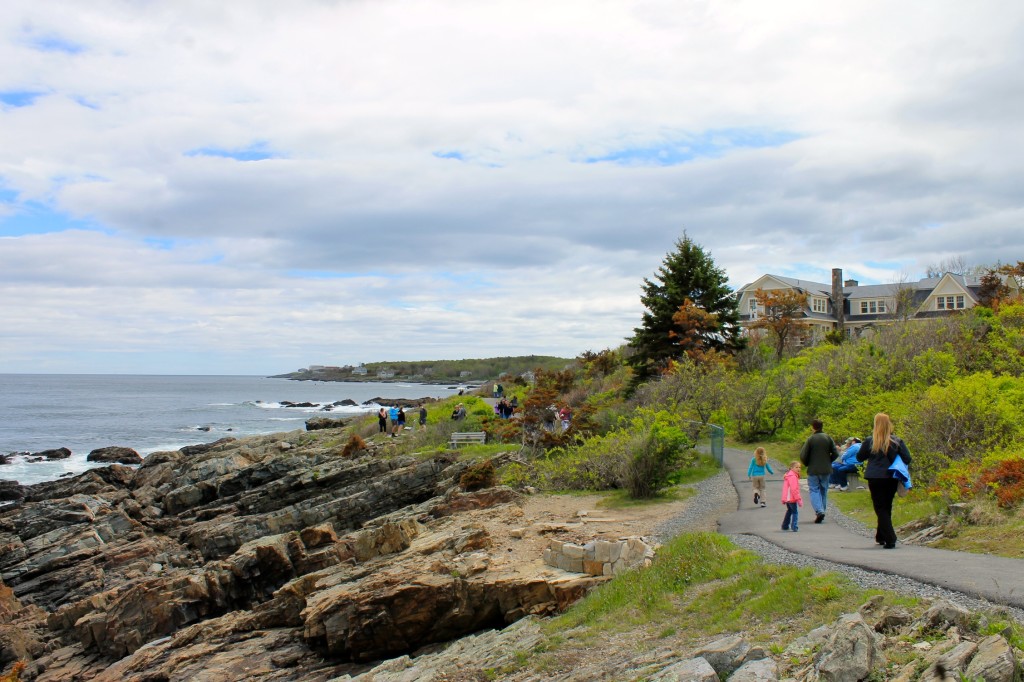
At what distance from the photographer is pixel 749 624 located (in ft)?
25.8

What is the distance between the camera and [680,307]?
127 feet

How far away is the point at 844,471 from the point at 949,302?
47450 mm

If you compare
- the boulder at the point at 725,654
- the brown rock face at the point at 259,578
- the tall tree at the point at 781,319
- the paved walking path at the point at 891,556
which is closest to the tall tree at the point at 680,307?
the tall tree at the point at 781,319

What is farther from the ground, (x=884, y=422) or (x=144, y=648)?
(x=884, y=422)

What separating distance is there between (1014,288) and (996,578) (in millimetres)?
45989

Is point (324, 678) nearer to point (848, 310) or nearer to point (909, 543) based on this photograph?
point (909, 543)

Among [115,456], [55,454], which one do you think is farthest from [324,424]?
[55,454]

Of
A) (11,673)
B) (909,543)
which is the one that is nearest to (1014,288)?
(909,543)

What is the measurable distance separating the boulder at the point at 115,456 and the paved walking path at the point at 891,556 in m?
40.8

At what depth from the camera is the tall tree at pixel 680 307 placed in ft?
128

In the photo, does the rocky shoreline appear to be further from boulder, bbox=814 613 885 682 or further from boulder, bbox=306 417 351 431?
boulder, bbox=306 417 351 431

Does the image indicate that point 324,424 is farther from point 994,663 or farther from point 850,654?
point 994,663

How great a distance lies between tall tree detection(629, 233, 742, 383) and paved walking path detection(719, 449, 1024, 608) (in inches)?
939

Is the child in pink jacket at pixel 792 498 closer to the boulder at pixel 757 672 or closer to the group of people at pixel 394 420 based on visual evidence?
the boulder at pixel 757 672
